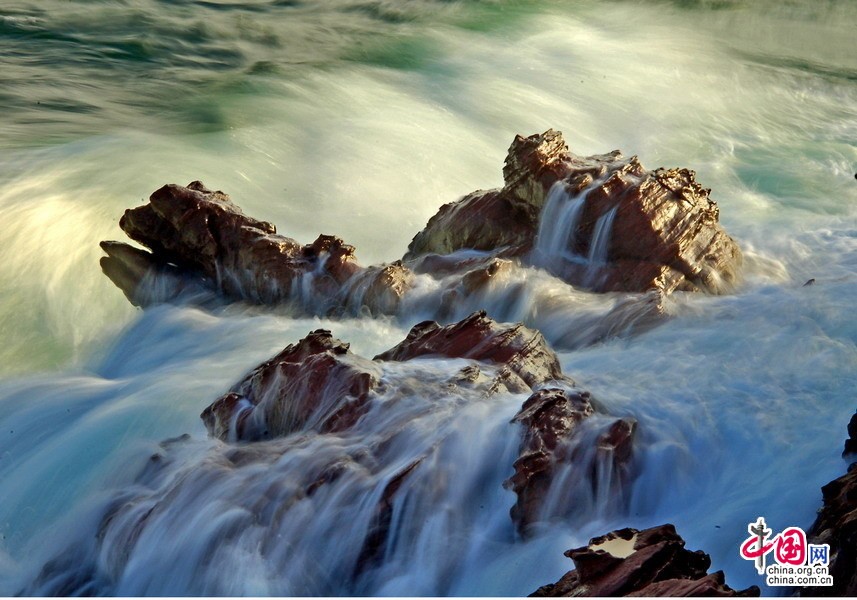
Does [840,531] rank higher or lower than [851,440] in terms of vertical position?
higher

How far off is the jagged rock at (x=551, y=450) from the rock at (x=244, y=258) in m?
2.60

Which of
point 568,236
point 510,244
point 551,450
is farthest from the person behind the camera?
point 510,244

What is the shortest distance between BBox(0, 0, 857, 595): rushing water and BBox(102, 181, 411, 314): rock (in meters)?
0.20

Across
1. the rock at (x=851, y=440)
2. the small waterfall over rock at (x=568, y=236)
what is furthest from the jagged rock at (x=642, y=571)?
the small waterfall over rock at (x=568, y=236)

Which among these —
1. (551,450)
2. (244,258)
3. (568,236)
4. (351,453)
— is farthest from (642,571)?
(244,258)

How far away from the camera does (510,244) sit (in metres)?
8.71

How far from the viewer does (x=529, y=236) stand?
8641 millimetres

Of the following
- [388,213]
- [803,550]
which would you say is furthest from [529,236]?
[803,550]

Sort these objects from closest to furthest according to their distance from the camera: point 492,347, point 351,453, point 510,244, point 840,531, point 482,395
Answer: point 840,531, point 351,453, point 482,395, point 492,347, point 510,244

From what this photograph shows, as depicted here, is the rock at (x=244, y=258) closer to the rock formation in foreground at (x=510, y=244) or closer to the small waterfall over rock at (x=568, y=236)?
the rock formation in foreground at (x=510, y=244)

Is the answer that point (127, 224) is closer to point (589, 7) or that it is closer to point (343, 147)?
point (343, 147)

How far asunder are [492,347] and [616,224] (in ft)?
6.82

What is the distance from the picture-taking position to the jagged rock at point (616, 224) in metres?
8.05

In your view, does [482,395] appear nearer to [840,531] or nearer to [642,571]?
[642,571]
